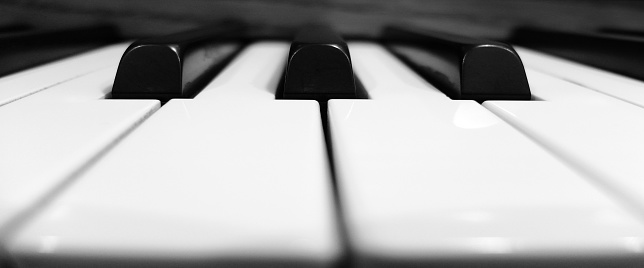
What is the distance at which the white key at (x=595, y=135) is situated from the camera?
0.79 ft

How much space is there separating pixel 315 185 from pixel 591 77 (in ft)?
1.51

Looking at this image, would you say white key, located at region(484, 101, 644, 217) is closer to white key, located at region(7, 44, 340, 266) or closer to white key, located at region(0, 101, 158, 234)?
white key, located at region(7, 44, 340, 266)

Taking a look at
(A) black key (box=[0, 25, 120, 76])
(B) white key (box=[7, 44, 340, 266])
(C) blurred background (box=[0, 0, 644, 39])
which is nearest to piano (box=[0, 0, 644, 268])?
(B) white key (box=[7, 44, 340, 266])

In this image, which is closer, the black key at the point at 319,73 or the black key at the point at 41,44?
the black key at the point at 319,73

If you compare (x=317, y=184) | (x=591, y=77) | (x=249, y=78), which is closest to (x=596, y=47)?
(x=591, y=77)

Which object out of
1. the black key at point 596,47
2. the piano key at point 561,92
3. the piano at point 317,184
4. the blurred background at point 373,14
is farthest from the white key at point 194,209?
the blurred background at point 373,14

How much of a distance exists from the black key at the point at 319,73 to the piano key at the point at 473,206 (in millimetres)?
132

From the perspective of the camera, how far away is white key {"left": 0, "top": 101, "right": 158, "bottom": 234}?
0.70ft

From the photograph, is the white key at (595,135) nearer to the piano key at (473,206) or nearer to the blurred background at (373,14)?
the piano key at (473,206)

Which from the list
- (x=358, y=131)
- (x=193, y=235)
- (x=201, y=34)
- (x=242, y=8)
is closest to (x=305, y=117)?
(x=358, y=131)

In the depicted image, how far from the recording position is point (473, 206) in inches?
8.2

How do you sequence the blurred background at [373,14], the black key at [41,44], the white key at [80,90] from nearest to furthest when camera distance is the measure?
the white key at [80,90] → the black key at [41,44] → the blurred background at [373,14]

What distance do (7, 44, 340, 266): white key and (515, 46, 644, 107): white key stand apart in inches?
13.5

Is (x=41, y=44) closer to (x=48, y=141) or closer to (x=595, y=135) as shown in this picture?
(x=48, y=141)
